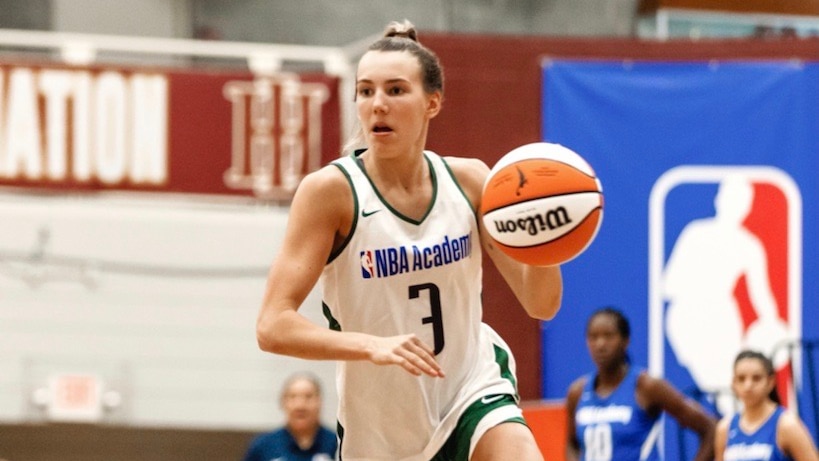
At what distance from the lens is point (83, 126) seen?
30.7 feet

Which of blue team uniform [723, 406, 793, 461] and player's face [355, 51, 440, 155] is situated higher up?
player's face [355, 51, 440, 155]

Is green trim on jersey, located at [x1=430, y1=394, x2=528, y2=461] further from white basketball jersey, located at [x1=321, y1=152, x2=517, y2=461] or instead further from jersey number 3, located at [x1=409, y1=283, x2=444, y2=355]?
jersey number 3, located at [x1=409, y1=283, x2=444, y2=355]

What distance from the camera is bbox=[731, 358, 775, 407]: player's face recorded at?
289 inches

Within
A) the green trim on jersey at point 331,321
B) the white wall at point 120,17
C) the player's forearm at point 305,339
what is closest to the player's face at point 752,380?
the green trim on jersey at point 331,321

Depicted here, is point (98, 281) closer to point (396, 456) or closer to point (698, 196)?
point (698, 196)

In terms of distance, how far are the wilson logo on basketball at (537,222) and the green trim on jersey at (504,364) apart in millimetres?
502

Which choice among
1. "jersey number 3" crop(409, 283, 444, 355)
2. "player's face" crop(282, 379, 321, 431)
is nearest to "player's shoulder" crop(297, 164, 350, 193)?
"jersey number 3" crop(409, 283, 444, 355)

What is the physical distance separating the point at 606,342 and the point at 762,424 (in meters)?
0.95

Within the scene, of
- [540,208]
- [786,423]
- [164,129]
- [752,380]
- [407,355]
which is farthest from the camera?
[164,129]

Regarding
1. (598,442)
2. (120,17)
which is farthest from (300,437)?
(120,17)

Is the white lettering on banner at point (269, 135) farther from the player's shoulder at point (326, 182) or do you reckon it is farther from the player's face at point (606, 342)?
the player's shoulder at point (326, 182)

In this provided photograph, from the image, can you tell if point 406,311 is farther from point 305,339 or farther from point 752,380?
point 752,380

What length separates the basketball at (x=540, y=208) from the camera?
13.8ft

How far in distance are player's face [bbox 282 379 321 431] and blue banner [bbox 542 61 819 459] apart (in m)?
2.17
